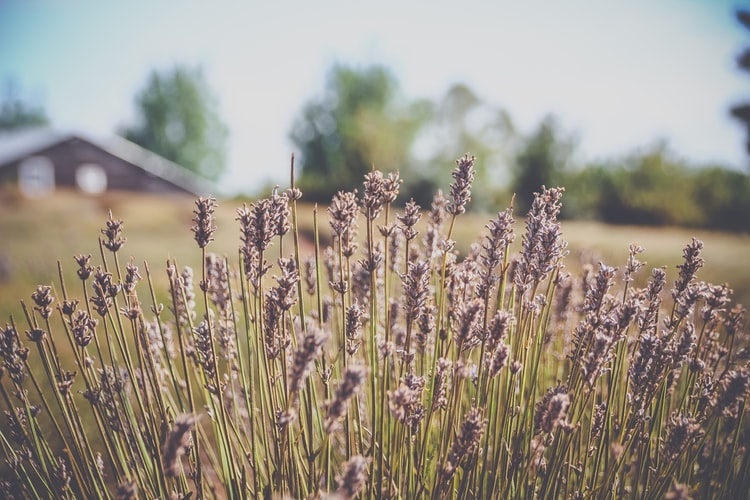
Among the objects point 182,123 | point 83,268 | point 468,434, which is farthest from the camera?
→ point 182,123

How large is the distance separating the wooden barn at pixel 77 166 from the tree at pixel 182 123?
12.3m

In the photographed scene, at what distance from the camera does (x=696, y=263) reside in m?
1.43

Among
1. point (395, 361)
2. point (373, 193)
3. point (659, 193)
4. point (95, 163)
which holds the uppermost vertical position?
point (95, 163)

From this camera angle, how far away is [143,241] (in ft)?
39.1

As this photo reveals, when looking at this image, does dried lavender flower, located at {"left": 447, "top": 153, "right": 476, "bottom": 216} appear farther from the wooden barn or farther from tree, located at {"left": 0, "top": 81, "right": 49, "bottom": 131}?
tree, located at {"left": 0, "top": 81, "right": 49, "bottom": 131}

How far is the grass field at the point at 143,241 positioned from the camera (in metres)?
8.34

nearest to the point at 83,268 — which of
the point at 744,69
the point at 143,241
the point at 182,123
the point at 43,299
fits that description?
the point at 43,299

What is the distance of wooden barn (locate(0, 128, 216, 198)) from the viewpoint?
957 inches

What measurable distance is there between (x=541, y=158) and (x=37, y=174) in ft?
87.0

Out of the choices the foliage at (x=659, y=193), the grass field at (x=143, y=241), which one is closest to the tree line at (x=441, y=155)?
the foliage at (x=659, y=193)

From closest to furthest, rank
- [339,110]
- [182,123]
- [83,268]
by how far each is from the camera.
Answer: [83,268] → [339,110] → [182,123]

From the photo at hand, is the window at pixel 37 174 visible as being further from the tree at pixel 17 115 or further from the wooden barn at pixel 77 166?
the tree at pixel 17 115

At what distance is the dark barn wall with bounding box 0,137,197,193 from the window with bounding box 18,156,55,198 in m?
0.19

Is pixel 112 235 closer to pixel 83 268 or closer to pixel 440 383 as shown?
pixel 83 268
